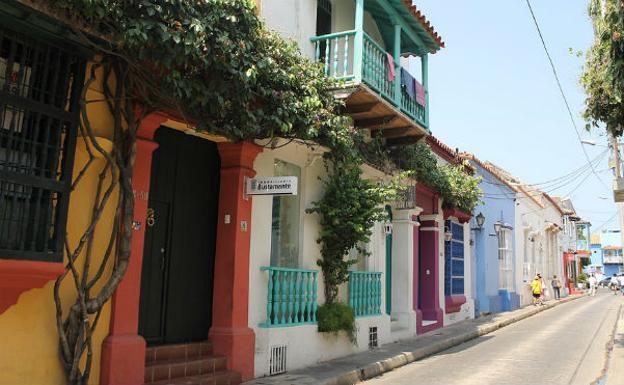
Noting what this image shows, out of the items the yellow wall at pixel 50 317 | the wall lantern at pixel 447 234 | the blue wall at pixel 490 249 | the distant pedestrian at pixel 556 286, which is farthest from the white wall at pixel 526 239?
the yellow wall at pixel 50 317

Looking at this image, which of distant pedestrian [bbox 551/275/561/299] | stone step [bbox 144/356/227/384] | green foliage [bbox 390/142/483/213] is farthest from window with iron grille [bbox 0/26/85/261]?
distant pedestrian [bbox 551/275/561/299]

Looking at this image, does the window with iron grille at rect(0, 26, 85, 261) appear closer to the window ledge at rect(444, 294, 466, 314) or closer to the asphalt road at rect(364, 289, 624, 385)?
the asphalt road at rect(364, 289, 624, 385)

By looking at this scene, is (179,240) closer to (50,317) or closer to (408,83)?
(50,317)

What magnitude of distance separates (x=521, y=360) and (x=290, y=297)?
14.8ft

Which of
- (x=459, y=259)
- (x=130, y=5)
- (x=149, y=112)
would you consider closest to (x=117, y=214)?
(x=149, y=112)

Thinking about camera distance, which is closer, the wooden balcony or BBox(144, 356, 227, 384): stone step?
BBox(144, 356, 227, 384): stone step

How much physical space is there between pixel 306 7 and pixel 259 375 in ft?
20.5

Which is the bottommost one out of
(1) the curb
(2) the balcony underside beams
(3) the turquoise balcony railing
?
(1) the curb

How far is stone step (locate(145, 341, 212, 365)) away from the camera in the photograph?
674cm

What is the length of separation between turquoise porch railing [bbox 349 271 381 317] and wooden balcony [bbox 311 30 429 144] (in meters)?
2.93

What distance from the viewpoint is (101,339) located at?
19.4 feet

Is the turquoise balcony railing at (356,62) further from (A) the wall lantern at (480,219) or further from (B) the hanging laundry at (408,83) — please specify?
(A) the wall lantern at (480,219)

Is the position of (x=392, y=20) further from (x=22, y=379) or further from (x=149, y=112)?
(x=22, y=379)

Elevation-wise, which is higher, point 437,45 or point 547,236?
point 437,45
